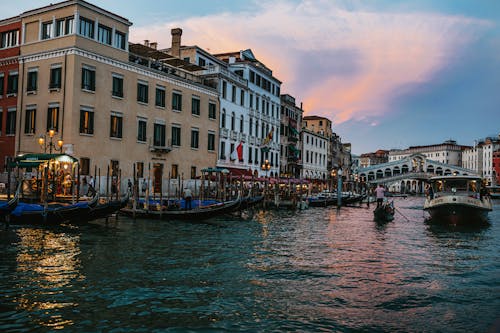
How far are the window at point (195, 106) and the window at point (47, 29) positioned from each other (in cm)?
999

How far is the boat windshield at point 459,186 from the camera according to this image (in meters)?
21.0

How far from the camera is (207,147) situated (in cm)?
3397

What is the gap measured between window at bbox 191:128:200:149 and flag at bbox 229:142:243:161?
4136mm

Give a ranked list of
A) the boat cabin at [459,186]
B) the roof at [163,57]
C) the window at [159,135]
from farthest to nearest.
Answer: the roof at [163,57] → the window at [159,135] → the boat cabin at [459,186]

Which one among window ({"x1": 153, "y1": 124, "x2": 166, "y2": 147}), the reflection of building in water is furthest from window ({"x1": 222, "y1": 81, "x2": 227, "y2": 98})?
the reflection of building in water

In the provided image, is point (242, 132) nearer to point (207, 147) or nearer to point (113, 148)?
point (207, 147)

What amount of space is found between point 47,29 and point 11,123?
5.45 m

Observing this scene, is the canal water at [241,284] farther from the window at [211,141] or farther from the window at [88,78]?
the window at [211,141]

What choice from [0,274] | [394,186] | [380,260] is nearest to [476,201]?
[380,260]

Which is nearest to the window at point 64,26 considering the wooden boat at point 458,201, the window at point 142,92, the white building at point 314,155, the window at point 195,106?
the window at point 142,92

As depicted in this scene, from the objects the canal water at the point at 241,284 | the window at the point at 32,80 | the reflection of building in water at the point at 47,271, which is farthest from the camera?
the window at the point at 32,80

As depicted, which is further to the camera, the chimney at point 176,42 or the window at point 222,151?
the chimney at point 176,42

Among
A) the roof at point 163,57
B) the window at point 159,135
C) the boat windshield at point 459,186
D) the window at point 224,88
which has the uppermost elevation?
the roof at point 163,57

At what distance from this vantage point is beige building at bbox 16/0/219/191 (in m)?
24.4
